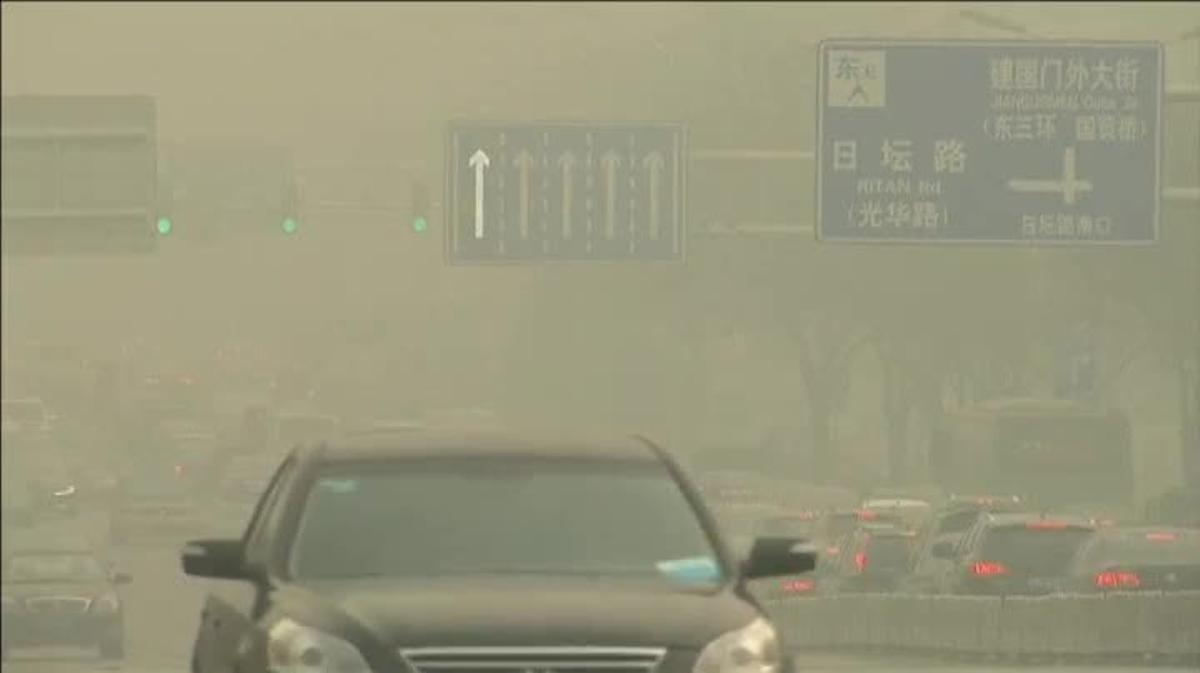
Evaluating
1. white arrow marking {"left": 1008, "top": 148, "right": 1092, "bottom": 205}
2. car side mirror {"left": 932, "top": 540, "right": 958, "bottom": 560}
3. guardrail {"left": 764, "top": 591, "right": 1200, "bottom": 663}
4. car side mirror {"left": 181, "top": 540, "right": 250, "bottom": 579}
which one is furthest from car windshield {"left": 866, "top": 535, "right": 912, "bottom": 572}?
car side mirror {"left": 181, "top": 540, "right": 250, "bottom": 579}

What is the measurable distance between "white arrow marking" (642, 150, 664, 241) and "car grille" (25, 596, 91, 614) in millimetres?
9387

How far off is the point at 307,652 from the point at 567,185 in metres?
34.9

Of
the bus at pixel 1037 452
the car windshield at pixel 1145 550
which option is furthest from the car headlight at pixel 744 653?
the bus at pixel 1037 452

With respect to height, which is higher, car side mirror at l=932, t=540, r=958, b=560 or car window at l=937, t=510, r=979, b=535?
car side mirror at l=932, t=540, r=958, b=560

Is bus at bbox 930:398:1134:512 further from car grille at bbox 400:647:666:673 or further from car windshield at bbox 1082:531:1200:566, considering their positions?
car grille at bbox 400:647:666:673

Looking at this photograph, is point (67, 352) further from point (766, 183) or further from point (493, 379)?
point (766, 183)

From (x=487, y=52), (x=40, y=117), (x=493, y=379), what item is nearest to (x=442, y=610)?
(x=40, y=117)

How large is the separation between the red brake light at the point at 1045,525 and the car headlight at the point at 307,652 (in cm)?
2440

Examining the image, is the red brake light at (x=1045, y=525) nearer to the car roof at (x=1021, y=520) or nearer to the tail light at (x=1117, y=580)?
the car roof at (x=1021, y=520)

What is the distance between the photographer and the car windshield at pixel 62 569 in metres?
42.7

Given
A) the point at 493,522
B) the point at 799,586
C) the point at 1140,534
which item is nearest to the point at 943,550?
the point at 799,586

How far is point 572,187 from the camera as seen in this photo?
47750 millimetres

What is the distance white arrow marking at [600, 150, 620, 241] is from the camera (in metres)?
47.2

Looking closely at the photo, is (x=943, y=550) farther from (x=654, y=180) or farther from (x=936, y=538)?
(x=654, y=180)
